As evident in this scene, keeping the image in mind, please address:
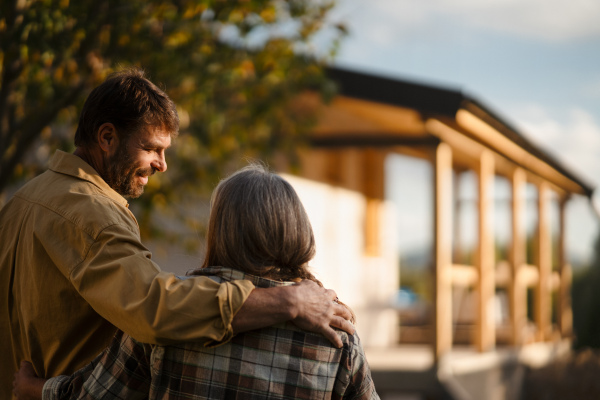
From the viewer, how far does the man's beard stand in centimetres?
294

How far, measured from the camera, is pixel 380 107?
10.0 meters

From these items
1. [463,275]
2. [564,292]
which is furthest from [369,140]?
[564,292]

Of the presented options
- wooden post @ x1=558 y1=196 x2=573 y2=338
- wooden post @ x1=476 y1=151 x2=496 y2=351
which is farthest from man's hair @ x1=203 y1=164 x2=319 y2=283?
wooden post @ x1=558 y1=196 x2=573 y2=338

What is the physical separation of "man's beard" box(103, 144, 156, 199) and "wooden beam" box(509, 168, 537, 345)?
36.2 ft

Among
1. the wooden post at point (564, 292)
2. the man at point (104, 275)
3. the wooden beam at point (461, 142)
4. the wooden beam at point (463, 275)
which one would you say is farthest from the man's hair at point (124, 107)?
the wooden post at point (564, 292)

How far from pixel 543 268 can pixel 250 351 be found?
14.6 m

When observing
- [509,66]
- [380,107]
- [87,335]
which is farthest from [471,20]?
[87,335]

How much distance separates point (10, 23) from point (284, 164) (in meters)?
6.49

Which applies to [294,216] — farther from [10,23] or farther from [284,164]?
[284,164]

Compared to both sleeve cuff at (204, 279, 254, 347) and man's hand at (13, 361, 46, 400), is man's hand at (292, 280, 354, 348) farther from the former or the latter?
man's hand at (13, 361, 46, 400)

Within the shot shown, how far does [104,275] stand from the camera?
2.52 meters

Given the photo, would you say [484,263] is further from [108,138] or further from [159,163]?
[108,138]

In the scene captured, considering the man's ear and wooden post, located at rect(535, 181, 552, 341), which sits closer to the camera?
the man's ear

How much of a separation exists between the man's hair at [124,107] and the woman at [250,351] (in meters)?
0.50
